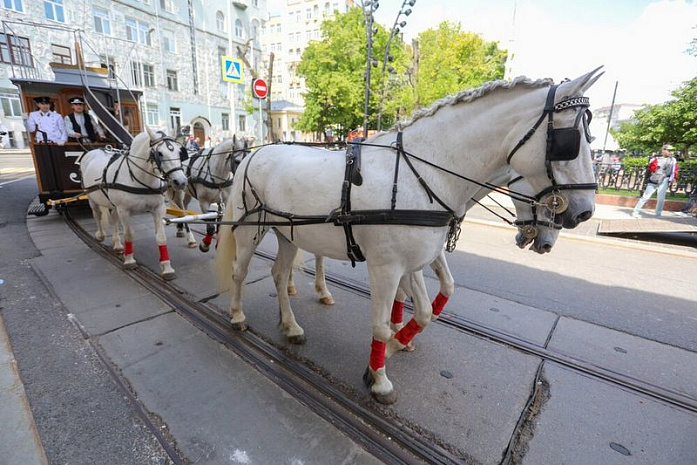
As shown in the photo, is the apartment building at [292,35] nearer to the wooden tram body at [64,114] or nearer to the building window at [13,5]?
the building window at [13,5]

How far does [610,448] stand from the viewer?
226 centimetres

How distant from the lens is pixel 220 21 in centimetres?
3456

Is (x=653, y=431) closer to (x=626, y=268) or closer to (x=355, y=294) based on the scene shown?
(x=355, y=294)

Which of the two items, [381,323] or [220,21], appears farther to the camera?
[220,21]

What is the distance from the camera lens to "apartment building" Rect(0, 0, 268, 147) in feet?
79.3

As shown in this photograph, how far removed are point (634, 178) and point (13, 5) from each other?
38929 mm

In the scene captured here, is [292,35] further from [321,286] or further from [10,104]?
[321,286]

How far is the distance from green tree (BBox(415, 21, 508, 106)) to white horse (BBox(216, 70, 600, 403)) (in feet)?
57.4

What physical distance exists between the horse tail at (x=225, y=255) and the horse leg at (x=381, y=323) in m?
1.90

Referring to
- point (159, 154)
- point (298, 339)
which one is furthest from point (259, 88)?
point (298, 339)

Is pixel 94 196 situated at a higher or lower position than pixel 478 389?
higher

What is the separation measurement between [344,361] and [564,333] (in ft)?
8.12

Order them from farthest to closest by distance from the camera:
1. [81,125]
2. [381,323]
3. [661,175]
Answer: [661,175]
[81,125]
[381,323]

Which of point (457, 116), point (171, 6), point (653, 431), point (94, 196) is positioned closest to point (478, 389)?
point (653, 431)
